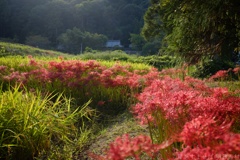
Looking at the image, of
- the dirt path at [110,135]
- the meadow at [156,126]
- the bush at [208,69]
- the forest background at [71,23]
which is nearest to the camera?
the meadow at [156,126]

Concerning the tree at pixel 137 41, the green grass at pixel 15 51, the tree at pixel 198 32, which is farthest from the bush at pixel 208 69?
the tree at pixel 137 41

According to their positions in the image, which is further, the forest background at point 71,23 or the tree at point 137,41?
the tree at point 137,41

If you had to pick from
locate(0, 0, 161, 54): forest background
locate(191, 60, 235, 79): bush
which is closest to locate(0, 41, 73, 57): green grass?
locate(191, 60, 235, 79): bush

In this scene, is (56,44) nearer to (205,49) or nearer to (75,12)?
(75,12)

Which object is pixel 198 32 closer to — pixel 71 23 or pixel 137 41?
pixel 137 41

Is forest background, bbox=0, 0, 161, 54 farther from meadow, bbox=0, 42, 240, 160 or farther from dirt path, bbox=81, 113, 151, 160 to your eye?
meadow, bbox=0, 42, 240, 160

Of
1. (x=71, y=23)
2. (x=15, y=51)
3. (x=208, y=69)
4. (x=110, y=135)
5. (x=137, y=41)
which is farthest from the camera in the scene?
(x=71, y=23)

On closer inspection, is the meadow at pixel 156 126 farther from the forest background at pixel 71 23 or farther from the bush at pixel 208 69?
the forest background at pixel 71 23

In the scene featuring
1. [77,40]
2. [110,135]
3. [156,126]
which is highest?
[77,40]

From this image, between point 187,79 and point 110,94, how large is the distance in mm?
1777

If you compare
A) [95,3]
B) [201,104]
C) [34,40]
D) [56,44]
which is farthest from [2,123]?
[95,3]

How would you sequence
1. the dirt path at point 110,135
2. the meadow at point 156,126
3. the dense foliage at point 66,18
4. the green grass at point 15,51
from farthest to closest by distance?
the dense foliage at point 66,18
the green grass at point 15,51
the dirt path at point 110,135
the meadow at point 156,126

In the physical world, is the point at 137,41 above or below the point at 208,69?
above

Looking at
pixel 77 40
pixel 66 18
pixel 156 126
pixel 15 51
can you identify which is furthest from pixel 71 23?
pixel 156 126
